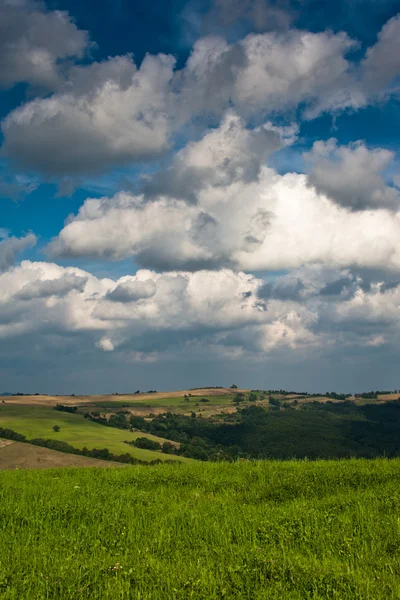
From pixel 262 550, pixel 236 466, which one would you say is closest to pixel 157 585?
pixel 262 550

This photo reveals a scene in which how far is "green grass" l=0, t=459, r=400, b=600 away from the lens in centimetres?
891

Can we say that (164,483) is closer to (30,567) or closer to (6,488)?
(6,488)

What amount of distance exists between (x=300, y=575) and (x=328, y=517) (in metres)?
3.77

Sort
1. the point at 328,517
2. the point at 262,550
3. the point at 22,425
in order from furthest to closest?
the point at 22,425 < the point at 328,517 < the point at 262,550

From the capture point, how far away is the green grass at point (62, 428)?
122m

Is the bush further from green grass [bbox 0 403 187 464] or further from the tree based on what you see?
green grass [bbox 0 403 187 464]

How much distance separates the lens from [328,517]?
12.6 m

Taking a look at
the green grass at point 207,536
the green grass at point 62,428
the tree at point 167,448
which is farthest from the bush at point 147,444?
the green grass at point 207,536

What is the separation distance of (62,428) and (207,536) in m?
149

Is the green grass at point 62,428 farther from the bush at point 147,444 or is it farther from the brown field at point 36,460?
the brown field at point 36,460

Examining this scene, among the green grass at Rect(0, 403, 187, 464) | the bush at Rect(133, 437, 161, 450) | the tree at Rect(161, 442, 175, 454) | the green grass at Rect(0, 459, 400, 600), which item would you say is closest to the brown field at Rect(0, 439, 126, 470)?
the green grass at Rect(0, 459, 400, 600)

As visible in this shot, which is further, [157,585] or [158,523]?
[158,523]

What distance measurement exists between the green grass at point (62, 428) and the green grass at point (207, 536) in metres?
86.4

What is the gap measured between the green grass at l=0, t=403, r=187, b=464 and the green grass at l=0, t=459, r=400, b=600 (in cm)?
8643
